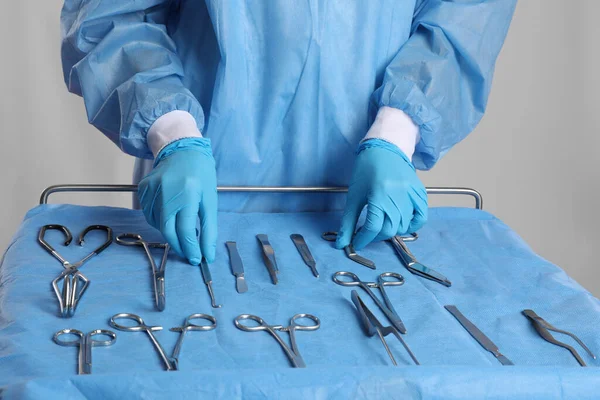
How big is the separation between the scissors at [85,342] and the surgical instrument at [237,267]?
0.23 m

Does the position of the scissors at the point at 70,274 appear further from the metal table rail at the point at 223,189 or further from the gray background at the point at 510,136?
the gray background at the point at 510,136

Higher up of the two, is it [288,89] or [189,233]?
[288,89]

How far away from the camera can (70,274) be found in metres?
1.11

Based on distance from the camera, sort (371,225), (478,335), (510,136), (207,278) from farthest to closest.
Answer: (510,136) < (371,225) < (207,278) < (478,335)

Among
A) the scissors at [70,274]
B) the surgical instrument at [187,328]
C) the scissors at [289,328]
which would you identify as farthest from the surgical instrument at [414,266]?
the scissors at [70,274]

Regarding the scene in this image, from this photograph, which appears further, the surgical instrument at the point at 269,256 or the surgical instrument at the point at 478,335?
the surgical instrument at the point at 269,256

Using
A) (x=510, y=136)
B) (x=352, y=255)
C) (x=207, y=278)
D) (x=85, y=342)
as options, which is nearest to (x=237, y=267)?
(x=207, y=278)

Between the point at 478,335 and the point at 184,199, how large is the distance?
1.58 feet

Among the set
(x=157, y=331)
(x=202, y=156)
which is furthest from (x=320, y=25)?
(x=157, y=331)

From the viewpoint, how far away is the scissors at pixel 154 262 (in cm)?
108

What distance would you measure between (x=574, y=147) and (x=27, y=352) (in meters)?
2.18

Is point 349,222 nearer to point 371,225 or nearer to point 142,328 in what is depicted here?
point 371,225

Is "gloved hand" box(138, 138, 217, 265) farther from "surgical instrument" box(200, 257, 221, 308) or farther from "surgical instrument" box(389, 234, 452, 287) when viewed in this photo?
"surgical instrument" box(389, 234, 452, 287)

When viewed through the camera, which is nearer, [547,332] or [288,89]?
[547,332]
